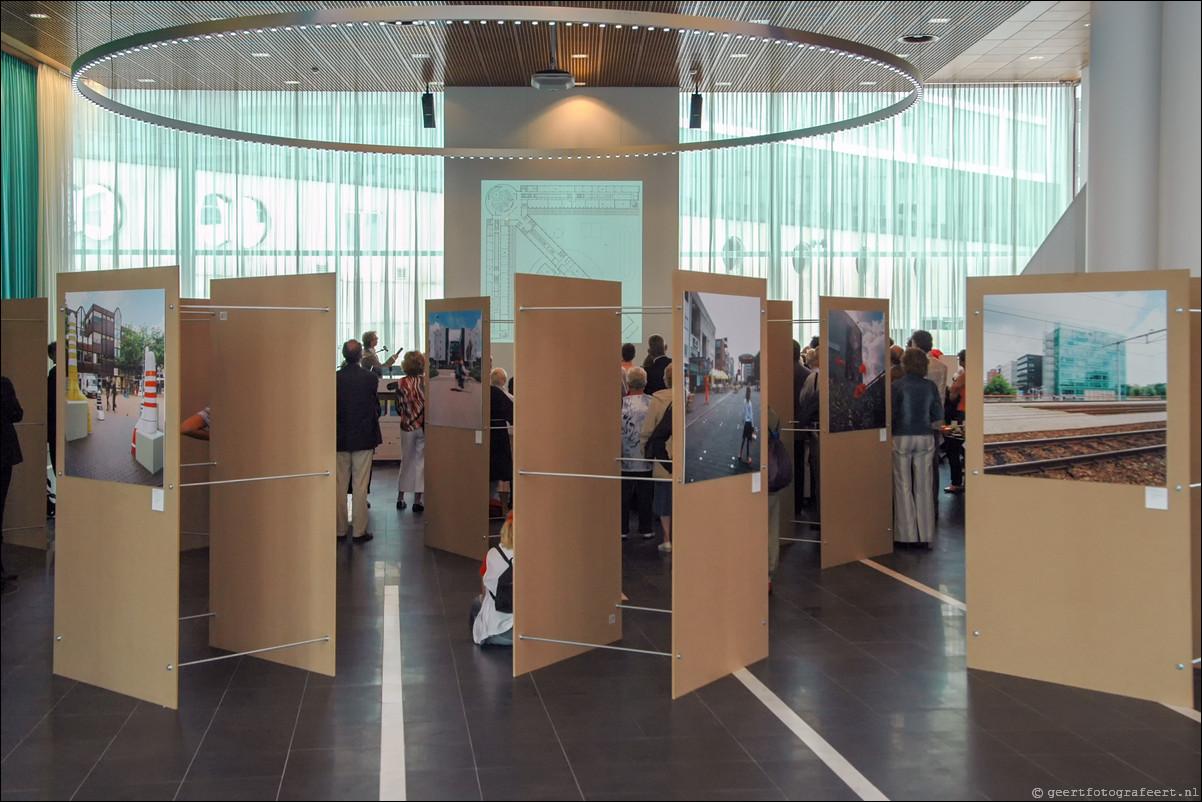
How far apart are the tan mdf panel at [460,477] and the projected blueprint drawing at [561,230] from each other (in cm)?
513

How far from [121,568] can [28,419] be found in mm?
4302

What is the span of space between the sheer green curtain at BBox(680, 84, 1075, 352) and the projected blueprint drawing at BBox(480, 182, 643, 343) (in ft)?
4.30

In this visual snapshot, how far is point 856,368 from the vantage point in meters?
8.35

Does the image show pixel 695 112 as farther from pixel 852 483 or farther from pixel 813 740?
pixel 813 740

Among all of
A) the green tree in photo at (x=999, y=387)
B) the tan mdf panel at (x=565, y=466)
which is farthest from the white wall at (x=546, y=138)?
the green tree in photo at (x=999, y=387)

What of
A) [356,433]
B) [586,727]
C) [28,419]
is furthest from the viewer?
[356,433]

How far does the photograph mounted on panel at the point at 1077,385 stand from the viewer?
16.8 ft

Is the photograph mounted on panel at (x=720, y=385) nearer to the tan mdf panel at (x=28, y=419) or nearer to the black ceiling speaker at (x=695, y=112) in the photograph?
the tan mdf panel at (x=28, y=419)

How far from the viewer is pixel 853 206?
15547mm

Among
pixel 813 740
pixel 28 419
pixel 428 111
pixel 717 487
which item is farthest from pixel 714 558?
pixel 428 111

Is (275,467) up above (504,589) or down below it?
above

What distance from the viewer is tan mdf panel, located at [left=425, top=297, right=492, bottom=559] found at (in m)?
8.30

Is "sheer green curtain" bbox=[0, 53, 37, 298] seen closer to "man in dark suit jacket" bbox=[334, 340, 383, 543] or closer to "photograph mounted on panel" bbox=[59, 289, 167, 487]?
"man in dark suit jacket" bbox=[334, 340, 383, 543]

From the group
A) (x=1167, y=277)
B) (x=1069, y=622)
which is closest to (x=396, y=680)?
(x=1069, y=622)
